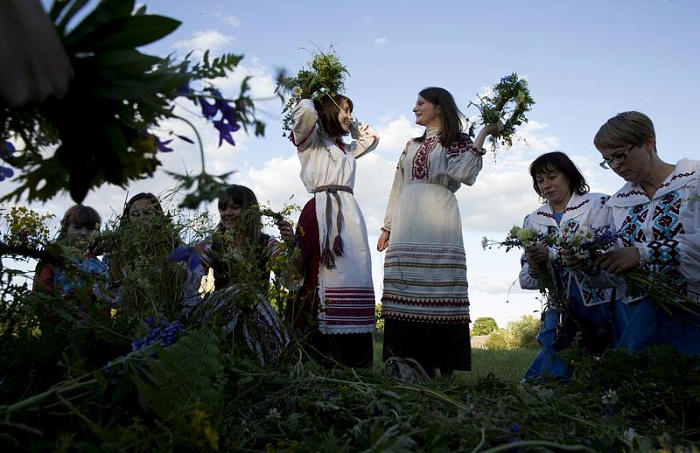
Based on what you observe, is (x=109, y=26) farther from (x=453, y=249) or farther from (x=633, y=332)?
(x=453, y=249)

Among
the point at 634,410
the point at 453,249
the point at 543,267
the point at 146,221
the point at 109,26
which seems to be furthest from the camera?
the point at 453,249

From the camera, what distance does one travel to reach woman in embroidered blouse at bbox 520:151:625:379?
3588 mm

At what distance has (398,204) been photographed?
4.82 metres

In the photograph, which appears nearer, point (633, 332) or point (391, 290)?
point (633, 332)

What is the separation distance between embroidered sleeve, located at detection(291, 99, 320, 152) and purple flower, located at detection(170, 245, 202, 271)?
279cm

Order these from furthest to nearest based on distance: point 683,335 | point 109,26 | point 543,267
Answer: point 543,267, point 683,335, point 109,26

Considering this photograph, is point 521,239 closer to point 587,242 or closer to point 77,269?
point 587,242

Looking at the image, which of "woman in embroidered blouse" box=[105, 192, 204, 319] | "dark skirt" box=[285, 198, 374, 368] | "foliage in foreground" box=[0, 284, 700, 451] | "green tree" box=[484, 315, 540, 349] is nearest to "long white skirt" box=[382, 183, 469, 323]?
"dark skirt" box=[285, 198, 374, 368]

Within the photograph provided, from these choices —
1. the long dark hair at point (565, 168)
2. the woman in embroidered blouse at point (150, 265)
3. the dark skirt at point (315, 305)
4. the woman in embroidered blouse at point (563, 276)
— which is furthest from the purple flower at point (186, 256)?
the long dark hair at point (565, 168)

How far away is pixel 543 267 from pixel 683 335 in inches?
32.8

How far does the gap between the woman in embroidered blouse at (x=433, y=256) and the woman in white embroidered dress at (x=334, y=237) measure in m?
0.24

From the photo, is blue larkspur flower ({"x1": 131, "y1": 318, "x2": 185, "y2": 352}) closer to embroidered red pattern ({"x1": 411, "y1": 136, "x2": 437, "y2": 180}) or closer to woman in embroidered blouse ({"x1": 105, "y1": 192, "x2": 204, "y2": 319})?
woman in embroidered blouse ({"x1": 105, "y1": 192, "x2": 204, "y2": 319})

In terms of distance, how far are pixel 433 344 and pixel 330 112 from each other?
2.06 metres

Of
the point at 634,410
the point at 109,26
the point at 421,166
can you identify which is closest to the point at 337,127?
the point at 421,166
